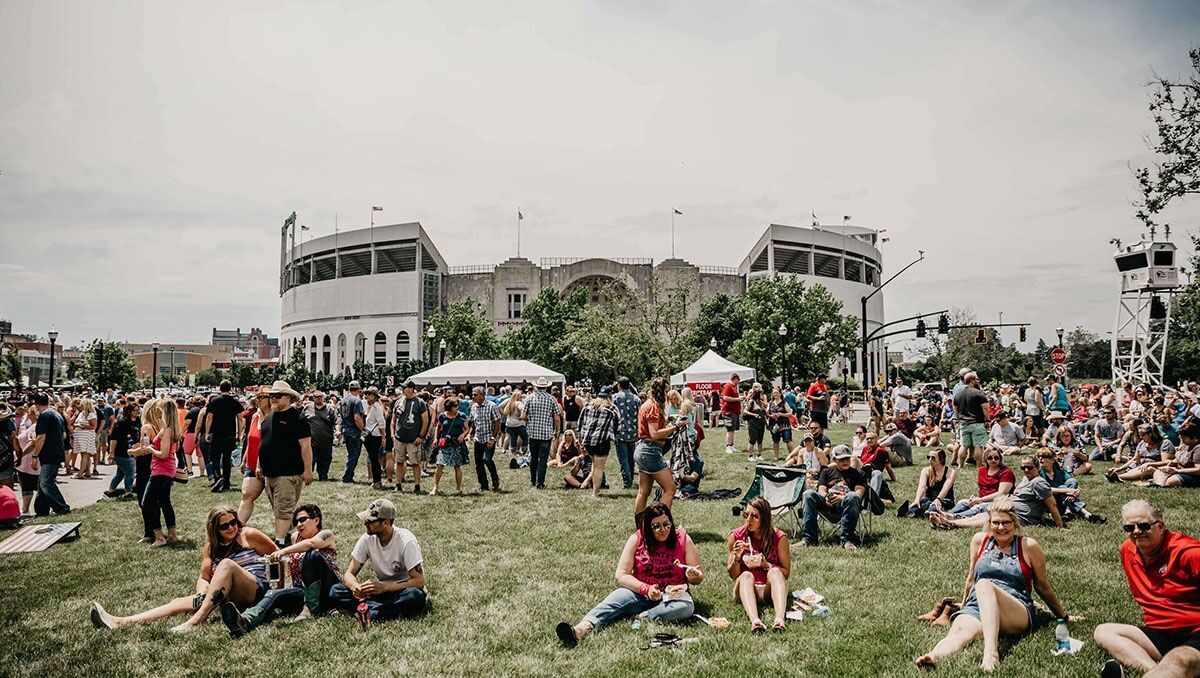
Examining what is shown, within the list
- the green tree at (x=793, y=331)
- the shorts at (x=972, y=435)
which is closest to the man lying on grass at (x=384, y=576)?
the shorts at (x=972, y=435)

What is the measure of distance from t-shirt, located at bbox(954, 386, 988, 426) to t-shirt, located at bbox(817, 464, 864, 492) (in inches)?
157

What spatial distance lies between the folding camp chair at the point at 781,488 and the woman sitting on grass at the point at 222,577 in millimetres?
5469

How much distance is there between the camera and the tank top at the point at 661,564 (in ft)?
19.4

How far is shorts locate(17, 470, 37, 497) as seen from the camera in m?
11.0

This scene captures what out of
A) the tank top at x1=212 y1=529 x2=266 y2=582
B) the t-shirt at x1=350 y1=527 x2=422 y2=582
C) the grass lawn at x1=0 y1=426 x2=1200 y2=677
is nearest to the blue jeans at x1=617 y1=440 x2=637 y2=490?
the grass lawn at x1=0 y1=426 x2=1200 y2=677

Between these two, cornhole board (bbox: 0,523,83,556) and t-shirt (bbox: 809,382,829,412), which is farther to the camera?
t-shirt (bbox: 809,382,829,412)

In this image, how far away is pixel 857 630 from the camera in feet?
17.8

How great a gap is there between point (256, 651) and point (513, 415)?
1024 cm

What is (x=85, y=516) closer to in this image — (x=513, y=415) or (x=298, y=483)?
(x=298, y=483)

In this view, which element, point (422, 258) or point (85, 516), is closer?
point (85, 516)

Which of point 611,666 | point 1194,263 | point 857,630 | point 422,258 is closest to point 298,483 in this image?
point 611,666

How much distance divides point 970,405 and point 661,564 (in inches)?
330

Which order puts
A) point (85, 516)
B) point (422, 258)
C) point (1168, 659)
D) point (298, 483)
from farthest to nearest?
point (422, 258)
point (85, 516)
point (298, 483)
point (1168, 659)

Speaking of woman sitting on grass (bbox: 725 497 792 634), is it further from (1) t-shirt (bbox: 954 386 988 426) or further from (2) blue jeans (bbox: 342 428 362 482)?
(2) blue jeans (bbox: 342 428 362 482)
